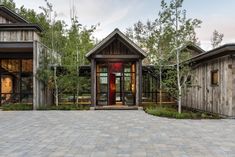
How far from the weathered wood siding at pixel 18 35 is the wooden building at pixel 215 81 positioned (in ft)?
33.6

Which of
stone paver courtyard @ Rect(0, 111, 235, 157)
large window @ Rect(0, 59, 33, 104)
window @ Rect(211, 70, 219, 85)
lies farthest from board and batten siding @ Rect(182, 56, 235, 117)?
large window @ Rect(0, 59, 33, 104)

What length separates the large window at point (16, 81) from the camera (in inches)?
728

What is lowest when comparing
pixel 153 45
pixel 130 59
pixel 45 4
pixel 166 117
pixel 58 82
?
pixel 166 117

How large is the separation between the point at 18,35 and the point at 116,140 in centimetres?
1198

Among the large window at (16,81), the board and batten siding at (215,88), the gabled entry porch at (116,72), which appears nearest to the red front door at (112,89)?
the gabled entry porch at (116,72)

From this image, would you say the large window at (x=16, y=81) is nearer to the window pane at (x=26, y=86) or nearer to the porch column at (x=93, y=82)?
the window pane at (x=26, y=86)

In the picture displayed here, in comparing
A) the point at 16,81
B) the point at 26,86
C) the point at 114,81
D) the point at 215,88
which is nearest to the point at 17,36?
the point at 16,81

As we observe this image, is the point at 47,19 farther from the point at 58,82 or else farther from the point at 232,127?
the point at 232,127

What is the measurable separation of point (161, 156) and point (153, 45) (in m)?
13.6

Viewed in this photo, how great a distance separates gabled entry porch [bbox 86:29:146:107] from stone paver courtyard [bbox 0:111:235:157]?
23.4 feet

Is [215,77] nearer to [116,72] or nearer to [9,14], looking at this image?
[116,72]

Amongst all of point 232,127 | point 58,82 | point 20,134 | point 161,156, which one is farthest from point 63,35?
point 161,156

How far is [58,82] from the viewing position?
1725cm

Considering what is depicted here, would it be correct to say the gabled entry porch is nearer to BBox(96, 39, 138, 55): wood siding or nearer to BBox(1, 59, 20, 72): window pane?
BBox(96, 39, 138, 55): wood siding
